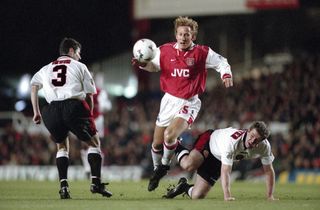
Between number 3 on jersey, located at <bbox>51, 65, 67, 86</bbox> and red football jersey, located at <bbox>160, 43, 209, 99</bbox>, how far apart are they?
5.54 ft

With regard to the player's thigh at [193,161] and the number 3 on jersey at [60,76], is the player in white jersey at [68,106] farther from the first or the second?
the player's thigh at [193,161]

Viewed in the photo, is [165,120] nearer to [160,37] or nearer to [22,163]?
[22,163]

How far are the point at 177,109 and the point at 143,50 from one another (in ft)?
3.43

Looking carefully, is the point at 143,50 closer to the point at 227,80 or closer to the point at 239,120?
the point at 227,80

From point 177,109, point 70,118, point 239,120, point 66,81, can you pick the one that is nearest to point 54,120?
point 70,118

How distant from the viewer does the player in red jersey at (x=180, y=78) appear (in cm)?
1145

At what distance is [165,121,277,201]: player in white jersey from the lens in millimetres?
10086

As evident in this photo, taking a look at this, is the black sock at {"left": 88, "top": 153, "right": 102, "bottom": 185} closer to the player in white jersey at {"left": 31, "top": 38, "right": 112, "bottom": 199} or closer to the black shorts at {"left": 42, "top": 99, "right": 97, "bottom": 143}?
the player in white jersey at {"left": 31, "top": 38, "right": 112, "bottom": 199}

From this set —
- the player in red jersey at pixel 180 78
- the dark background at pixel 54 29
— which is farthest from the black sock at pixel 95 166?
the dark background at pixel 54 29

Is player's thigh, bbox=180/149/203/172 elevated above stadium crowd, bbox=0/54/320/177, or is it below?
above

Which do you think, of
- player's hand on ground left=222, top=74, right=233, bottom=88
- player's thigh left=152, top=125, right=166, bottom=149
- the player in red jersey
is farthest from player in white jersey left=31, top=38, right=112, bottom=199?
player's hand on ground left=222, top=74, right=233, bottom=88

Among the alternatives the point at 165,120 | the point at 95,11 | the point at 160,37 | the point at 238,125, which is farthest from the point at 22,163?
the point at 165,120

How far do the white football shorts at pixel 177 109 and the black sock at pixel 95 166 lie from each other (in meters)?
1.28

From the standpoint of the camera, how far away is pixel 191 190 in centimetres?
1137
